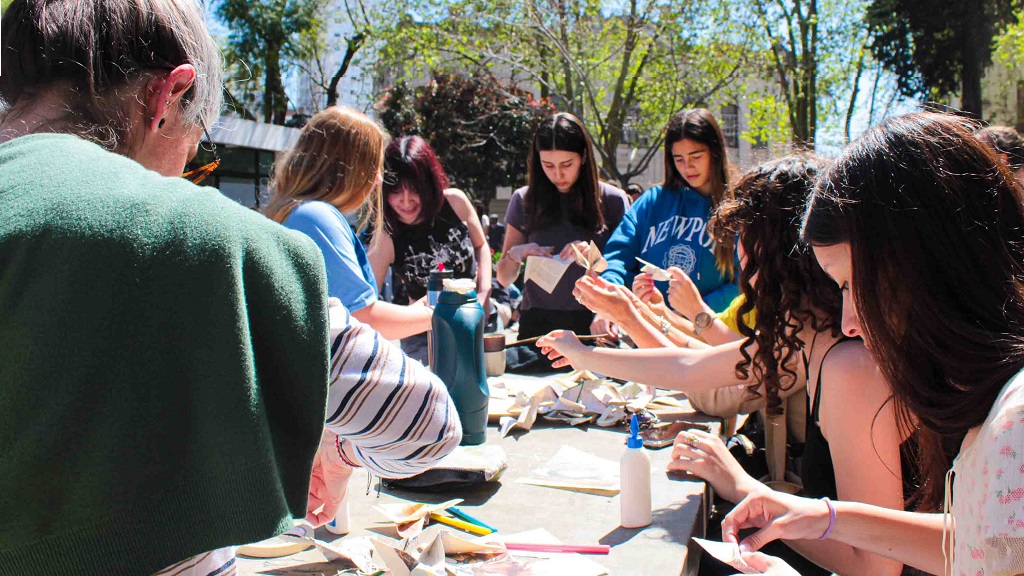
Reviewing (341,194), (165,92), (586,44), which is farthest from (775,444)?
(586,44)

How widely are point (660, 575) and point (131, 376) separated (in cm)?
98

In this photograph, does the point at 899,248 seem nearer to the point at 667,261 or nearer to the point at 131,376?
the point at 131,376

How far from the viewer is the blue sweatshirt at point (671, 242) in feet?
10.6

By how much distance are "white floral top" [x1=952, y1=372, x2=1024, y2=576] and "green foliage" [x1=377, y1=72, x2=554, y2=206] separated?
1506 cm

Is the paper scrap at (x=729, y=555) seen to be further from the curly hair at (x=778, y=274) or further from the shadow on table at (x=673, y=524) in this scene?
the curly hair at (x=778, y=274)

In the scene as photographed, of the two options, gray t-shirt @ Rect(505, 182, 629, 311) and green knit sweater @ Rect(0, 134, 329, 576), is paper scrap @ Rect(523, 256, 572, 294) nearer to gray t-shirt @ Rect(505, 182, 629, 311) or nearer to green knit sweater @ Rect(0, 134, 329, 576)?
gray t-shirt @ Rect(505, 182, 629, 311)

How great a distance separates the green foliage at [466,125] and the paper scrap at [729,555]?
48.3ft

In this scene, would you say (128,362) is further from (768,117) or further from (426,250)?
(768,117)

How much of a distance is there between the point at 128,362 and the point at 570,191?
119 inches

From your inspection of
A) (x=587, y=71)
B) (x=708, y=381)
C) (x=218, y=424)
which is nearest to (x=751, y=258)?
(x=708, y=381)

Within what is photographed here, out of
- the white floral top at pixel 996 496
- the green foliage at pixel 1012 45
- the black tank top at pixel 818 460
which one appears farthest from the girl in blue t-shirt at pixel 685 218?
the green foliage at pixel 1012 45

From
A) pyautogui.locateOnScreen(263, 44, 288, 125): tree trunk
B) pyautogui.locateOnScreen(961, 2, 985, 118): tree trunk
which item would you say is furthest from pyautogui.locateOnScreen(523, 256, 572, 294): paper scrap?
pyautogui.locateOnScreen(263, 44, 288, 125): tree trunk

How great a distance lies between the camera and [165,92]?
0.86m

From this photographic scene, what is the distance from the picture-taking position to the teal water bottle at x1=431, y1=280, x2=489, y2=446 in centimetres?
197
